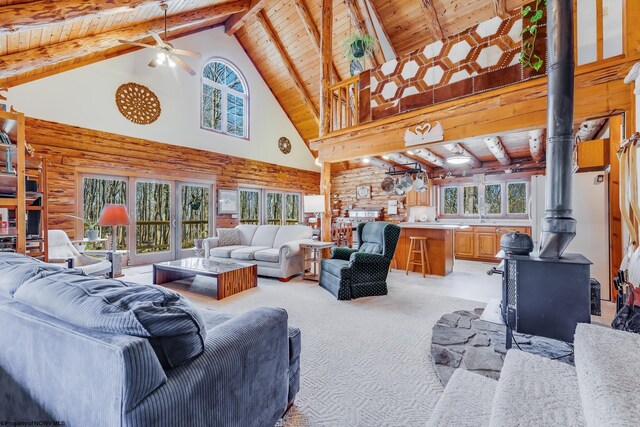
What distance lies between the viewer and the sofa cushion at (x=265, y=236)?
214 inches

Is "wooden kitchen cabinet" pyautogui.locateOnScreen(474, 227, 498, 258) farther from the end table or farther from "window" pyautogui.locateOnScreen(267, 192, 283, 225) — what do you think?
"window" pyautogui.locateOnScreen(267, 192, 283, 225)

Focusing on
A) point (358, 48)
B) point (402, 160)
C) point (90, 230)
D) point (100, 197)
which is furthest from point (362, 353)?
point (100, 197)

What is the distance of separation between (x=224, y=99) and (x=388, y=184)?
485 centimetres

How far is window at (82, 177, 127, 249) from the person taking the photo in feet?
17.0

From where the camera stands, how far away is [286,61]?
24.2 feet

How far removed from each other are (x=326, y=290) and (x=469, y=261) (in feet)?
13.4

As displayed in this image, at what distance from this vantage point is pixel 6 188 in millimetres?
2535

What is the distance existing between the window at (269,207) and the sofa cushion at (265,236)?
2224 mm

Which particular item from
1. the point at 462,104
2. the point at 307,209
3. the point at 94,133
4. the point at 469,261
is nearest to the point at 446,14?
the point at 462,104

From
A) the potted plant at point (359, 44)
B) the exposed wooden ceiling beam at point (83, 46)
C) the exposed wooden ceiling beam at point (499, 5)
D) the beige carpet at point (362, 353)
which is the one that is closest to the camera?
the beige carpet at point (362, 353)

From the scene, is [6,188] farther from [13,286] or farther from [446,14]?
[446,14]

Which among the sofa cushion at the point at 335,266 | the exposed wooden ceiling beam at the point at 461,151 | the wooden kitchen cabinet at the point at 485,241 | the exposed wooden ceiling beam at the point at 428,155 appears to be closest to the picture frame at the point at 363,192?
the exposed wooden ceiling beam at the point at 428,155

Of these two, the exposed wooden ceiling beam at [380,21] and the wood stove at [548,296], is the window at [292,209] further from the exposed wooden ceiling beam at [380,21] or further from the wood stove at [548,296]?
the wood stove at [548,296]

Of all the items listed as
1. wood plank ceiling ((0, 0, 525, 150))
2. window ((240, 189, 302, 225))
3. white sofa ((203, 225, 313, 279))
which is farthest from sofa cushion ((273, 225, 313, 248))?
wood plank ceiling ((0, 0, 525, 150))
